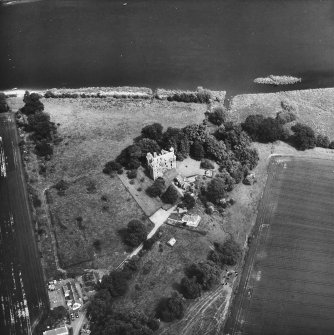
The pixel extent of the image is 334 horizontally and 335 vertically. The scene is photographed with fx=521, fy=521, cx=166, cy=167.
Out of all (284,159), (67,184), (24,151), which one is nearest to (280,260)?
(284,159)

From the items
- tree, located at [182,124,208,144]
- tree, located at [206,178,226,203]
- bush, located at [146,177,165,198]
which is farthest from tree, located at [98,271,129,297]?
tree, located at [182,124,208,144]

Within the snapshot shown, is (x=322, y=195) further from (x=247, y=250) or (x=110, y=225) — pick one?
(x=110, y=225)

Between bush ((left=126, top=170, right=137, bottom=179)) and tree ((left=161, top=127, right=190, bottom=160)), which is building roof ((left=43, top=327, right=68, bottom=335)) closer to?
bush ((left=126, top=170, right=137, bottom=179))

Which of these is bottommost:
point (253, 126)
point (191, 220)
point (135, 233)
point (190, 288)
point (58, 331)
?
point (58, 331)

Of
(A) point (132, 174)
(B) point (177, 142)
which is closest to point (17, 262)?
(A) point (132, 174)

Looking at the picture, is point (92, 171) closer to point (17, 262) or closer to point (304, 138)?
point (17, 262)

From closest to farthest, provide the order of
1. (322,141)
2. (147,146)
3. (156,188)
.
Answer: (156,188) → (147,146) → (322,141)

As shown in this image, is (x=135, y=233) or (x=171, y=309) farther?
(x=135, y=233)
